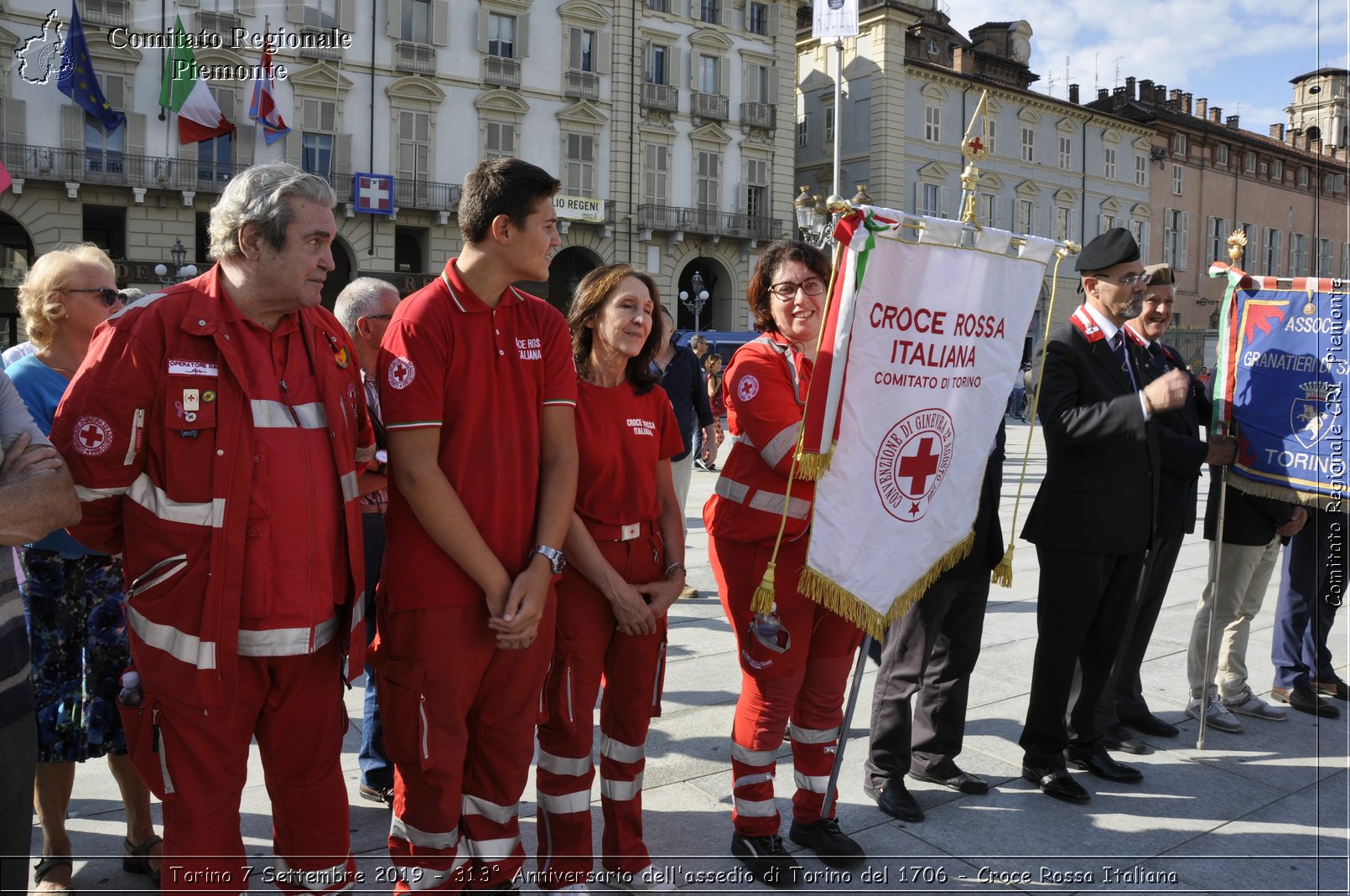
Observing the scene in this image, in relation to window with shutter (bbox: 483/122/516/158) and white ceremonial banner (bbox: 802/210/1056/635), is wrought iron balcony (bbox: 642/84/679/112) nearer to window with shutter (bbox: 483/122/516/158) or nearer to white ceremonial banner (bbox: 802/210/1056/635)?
window with shutter (bbox: 483/122/516/158)

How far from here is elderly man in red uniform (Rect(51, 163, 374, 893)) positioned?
2227 millimetres

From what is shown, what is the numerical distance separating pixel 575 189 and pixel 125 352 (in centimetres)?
2966

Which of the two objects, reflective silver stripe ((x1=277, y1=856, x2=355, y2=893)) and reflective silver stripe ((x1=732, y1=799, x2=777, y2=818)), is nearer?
reflective silver stripe ((x1=277, y1=856, x2=355, y2=893))

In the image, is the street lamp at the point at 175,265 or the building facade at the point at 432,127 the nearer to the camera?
the street lamp at the point at 175,265

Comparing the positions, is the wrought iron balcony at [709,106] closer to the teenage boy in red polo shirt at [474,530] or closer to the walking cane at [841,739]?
the walking cane at [841,739]

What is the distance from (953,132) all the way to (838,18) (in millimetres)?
18988

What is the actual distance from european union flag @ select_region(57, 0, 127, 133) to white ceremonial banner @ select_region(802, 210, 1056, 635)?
972 inches

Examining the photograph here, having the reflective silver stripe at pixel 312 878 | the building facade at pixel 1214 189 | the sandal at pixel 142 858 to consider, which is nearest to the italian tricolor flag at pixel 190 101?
the sandal at pixel 142 858

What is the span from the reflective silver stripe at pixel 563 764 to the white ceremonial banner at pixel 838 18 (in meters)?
20.9

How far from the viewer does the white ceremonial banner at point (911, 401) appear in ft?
10.6

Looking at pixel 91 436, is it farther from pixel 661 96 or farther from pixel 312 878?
pixel 661 96

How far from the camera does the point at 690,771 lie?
400 centimetres

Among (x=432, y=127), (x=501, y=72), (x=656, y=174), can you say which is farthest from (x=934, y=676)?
(x=656, y=174)

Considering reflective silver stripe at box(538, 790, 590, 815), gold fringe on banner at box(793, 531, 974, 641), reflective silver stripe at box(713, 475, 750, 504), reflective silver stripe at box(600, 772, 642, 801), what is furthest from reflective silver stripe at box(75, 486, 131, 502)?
gold fringe on banner at box(793, 531, 974, 641)
